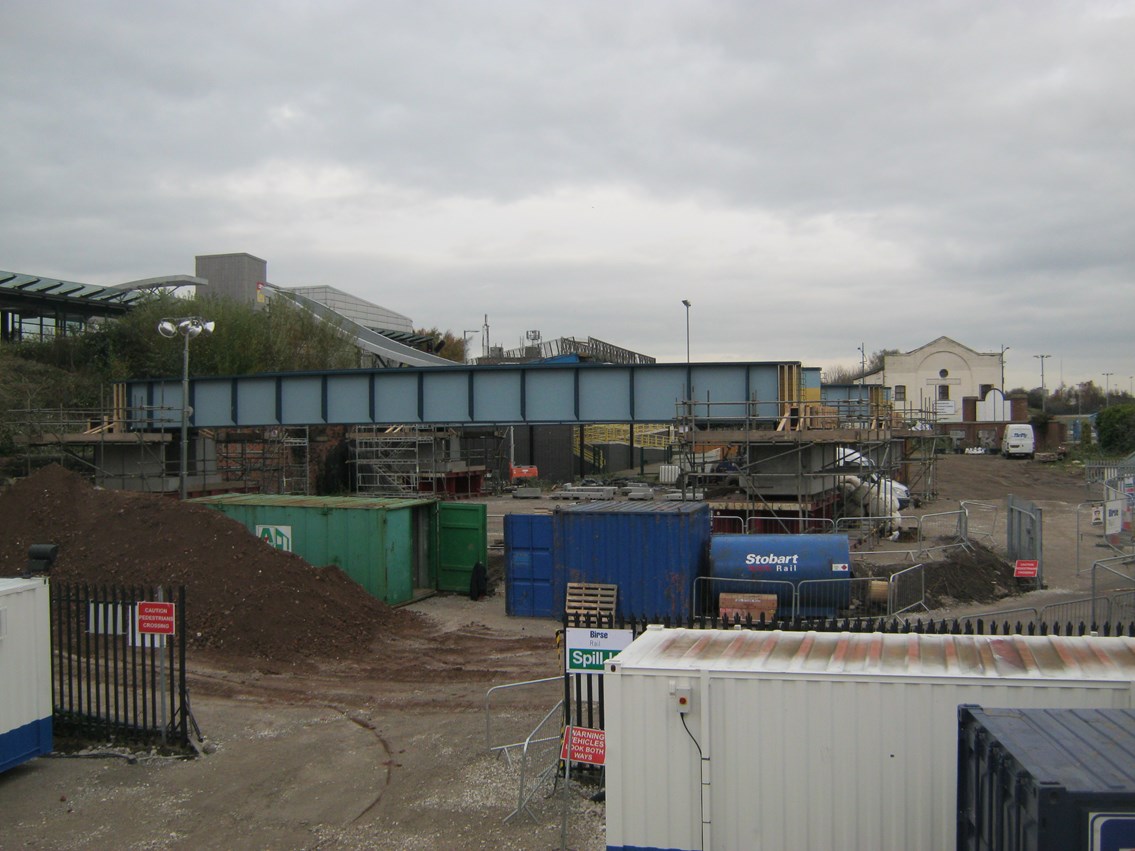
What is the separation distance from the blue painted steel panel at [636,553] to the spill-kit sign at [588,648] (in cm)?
877

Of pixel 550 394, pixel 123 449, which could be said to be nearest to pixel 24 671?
pixel 550 394

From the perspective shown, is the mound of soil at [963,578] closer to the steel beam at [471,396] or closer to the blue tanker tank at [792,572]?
the blue tanker tank at [792,572]

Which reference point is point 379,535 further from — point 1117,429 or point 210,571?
point 1117,429

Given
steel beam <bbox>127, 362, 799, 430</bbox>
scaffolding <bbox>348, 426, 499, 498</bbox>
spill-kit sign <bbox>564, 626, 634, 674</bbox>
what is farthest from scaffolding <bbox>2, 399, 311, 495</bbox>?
spill-kit sign <bbox>564, 626, 634, 674</bbox>

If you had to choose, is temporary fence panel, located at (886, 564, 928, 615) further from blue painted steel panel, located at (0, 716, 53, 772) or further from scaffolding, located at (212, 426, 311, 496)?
scaffolding, located at (212, 426, 311, 496)

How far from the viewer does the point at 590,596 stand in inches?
735

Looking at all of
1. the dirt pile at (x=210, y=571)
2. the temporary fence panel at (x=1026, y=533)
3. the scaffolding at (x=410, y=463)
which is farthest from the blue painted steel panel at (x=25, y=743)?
the scaffolding at (x=410, y=463)

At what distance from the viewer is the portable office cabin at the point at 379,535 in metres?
20.8

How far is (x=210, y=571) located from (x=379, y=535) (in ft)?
13.3

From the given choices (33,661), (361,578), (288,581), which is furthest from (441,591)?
(33,661)

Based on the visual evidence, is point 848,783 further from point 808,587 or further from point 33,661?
point 808,587

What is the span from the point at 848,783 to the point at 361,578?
15.8 metres

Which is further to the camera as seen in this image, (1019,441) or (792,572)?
(1019,441)

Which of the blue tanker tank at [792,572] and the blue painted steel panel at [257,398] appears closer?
the blue tanker tank at [792,572]
